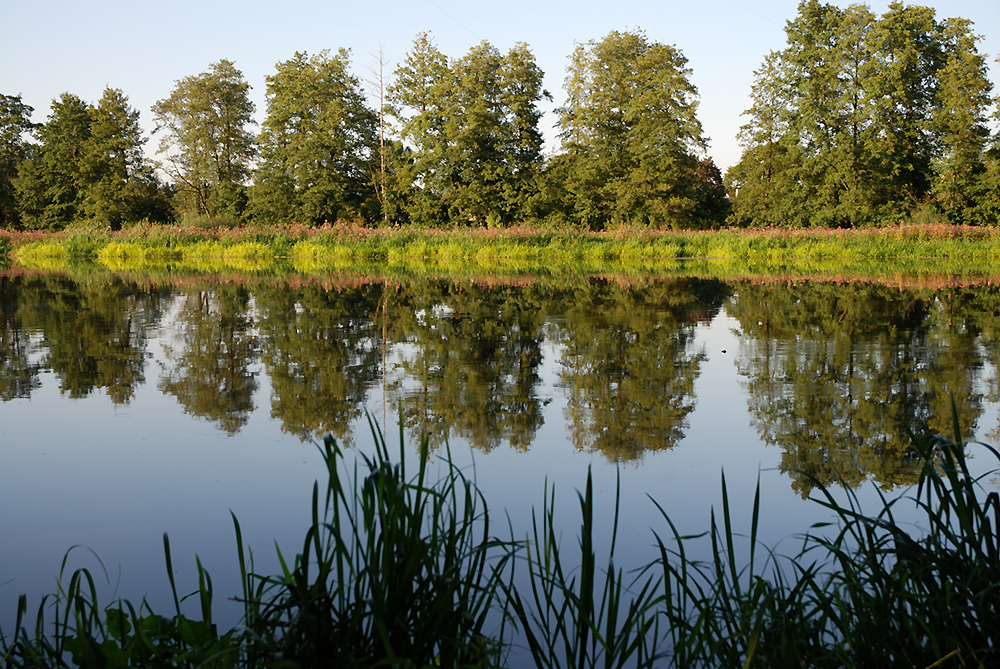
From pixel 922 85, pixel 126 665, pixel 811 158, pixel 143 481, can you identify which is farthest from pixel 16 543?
pixel 922 85

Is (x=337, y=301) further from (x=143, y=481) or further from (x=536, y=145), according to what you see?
(x=536, y=145)

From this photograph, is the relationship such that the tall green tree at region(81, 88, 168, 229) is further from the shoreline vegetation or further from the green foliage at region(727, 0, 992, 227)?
the green foliage at region(727, 0, 992, 227)

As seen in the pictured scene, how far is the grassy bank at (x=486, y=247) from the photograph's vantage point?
25.6 metres

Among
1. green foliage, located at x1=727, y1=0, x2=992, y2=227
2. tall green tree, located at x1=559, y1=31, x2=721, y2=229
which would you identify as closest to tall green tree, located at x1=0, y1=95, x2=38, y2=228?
tall green tree, located at x1=559, y1=31, x2=721, y2=229

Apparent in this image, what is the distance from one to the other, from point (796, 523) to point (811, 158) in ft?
134

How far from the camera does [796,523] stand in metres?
3.54

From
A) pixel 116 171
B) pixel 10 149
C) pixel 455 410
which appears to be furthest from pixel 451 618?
pixel 10 149

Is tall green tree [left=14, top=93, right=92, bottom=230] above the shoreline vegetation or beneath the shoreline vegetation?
above

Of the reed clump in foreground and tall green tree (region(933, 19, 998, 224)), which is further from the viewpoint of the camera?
tall green tree (region(933, 19, 998, 224))

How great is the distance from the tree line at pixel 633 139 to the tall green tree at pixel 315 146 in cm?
11

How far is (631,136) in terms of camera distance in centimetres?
4409

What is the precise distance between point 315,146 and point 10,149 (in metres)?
24.4

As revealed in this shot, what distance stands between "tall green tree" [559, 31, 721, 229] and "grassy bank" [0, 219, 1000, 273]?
12.6m

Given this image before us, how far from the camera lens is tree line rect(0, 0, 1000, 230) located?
3966 cm
